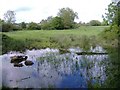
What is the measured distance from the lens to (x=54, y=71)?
4672 mm

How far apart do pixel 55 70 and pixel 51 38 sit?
979 mm

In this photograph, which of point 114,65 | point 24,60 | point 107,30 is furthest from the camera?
point 107,30

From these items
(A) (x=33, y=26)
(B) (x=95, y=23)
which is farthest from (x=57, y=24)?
(B) (x=95, y=23)

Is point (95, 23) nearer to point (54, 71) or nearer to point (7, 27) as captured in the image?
point (54, 71)

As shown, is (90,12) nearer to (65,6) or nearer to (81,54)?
(65,6)

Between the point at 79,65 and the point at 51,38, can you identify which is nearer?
the point at 79,65

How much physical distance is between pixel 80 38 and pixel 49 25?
0.76 meters

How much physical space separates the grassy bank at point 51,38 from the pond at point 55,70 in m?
0.13

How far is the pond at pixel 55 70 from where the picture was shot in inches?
161

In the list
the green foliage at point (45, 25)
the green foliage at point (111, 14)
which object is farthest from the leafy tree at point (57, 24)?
the green foliage at point (111, 14)

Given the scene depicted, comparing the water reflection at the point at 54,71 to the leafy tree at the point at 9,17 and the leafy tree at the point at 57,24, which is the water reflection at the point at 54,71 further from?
the leafy tree at the point at 9,17

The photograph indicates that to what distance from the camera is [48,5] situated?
540cm

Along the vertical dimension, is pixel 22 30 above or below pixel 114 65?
above

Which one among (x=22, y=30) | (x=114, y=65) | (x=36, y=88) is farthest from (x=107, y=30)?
(x=36, y=88)
